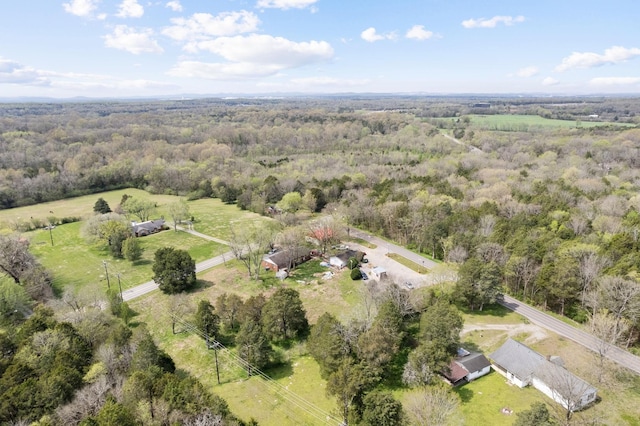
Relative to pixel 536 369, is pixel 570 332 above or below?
below

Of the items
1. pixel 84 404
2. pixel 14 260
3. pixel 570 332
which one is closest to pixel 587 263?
pixel 570 332

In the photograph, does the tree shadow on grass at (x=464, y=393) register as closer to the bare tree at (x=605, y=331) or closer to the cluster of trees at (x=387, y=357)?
the cluster of trees at (x=387, y=357)

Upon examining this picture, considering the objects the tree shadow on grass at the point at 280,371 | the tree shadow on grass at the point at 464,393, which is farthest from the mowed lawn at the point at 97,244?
the tree shadow on grass at the point at 464,393

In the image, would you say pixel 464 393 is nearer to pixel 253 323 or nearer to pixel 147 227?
pixel 253 323

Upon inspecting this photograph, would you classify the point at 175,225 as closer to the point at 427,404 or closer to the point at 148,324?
the point at 148,324

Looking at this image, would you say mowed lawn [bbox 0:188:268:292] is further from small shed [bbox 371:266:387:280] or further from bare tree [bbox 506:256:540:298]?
bare tree [bbox 506:256:540:298]

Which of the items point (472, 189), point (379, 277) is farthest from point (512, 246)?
point (472, 189)
